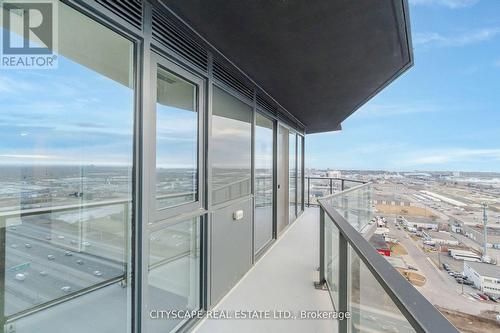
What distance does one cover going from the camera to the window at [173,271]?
6.37 feet

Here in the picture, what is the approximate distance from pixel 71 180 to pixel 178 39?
1.44m

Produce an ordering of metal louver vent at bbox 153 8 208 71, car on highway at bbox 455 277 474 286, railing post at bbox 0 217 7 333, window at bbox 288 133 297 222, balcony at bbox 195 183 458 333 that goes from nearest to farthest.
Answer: balcony at bbox 195 183 458 333 < railing post at bbox 0 217 7 333 < metal louver vent at bbox 153 8 208 71 < car on highway at bbox 455 277 474 286 < window at bbox 288 133 297 222

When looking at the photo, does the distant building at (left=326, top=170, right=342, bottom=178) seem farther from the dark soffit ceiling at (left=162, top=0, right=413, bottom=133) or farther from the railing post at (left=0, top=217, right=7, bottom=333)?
the railing post at (left=0, top=217, right=7, bottom=333)

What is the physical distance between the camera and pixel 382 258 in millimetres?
1188

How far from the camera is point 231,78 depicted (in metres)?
3.11

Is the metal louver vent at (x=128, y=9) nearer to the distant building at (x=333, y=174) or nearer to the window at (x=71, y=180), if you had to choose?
the window at (x=71, y=180)

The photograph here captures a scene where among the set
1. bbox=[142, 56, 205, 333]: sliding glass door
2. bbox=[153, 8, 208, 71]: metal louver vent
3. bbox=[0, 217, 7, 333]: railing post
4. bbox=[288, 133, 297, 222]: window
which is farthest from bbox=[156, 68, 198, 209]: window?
bbox=[288, 133, 297, 222]: window

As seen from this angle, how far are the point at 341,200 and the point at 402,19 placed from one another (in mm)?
2585

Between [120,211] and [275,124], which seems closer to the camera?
[120,211]

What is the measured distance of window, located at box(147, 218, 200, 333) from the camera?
6.37ft

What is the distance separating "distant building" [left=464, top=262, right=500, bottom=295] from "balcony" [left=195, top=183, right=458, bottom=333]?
1.09m

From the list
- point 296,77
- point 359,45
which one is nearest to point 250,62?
point 296,77

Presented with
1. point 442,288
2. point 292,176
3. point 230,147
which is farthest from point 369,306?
point 292,176

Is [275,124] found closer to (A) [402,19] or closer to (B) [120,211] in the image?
(A) [402,19]
